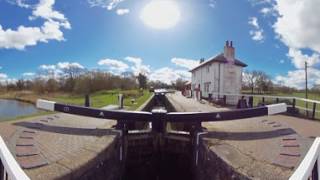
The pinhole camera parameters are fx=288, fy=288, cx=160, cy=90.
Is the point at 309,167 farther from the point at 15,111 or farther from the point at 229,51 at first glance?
the point at 15,111

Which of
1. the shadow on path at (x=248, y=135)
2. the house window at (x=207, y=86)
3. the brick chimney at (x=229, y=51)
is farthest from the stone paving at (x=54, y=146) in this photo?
the house window at (x=207, y=86)

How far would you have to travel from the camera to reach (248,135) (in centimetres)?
784

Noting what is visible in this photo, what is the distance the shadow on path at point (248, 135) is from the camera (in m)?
7.44

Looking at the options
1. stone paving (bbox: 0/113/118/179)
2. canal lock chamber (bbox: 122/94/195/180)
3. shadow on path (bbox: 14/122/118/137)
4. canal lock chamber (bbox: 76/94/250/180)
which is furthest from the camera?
canal lock chamber (bbox: 122/94/195/180)

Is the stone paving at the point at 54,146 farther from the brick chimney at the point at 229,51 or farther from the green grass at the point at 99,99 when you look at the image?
the brick chimney at the point at 229,51

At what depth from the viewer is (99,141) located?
6.70 metres

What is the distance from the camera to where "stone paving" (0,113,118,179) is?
15.1ft

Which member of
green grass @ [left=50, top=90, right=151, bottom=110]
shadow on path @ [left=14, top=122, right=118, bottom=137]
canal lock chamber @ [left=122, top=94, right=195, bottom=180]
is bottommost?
canal lock chamber @ [left=122, top=94, right=195, bottom=180]

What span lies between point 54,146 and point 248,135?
16.3 ft

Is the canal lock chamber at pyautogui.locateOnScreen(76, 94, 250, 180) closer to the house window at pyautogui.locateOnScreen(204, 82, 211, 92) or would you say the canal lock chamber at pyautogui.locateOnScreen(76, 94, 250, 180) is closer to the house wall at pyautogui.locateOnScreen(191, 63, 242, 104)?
the house wall at pyautogui.locateOnScreen(191, 63, 242, 104)

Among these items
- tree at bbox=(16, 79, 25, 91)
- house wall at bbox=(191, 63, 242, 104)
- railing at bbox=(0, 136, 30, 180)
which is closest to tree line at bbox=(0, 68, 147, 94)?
tree at bbox=(16, 79, 25, 91)

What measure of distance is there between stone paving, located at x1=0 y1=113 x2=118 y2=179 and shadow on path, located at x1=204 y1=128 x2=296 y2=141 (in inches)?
108

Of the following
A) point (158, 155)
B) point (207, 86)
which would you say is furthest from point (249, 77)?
point (158, 155)

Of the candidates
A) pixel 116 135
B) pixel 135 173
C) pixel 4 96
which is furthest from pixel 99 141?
pixel 4 96
